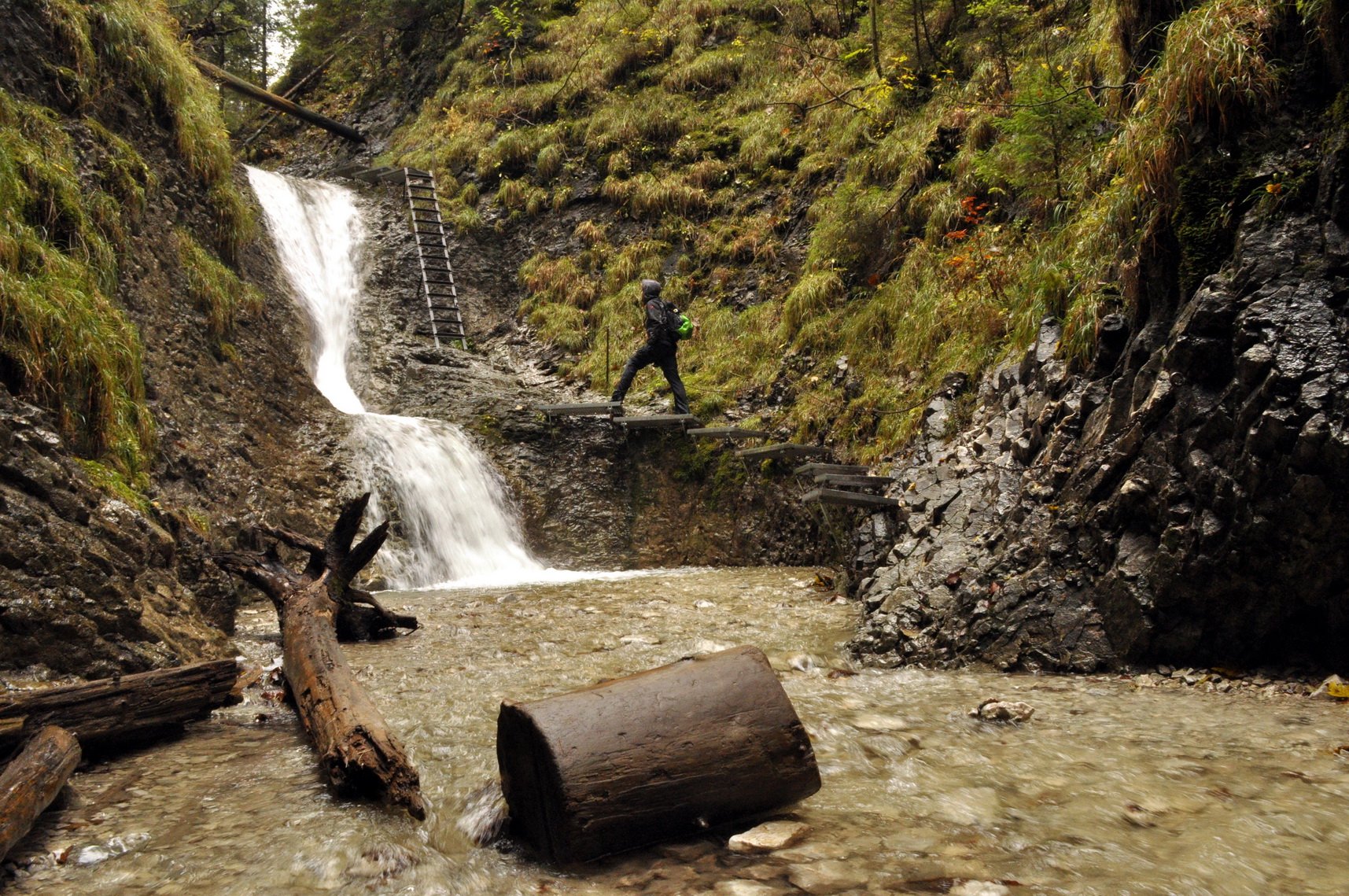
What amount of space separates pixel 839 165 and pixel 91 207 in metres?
10.4

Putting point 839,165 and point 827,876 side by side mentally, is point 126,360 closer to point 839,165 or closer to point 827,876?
point 827,876

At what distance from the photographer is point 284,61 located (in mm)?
28375

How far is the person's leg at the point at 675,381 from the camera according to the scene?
A: 37.2 ft

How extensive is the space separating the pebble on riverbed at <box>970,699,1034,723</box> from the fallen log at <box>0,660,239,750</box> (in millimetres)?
3794

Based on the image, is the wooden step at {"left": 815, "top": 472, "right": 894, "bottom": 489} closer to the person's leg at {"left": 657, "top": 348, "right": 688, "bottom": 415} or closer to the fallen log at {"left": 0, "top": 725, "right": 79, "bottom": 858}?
the person's leg at {"left": 657, "top": 348, "right": 688, "bottom": 415}

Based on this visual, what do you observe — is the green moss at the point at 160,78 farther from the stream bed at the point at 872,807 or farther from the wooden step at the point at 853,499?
the wooden step at the point at 853,499

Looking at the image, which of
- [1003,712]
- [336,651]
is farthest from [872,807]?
[336,651]

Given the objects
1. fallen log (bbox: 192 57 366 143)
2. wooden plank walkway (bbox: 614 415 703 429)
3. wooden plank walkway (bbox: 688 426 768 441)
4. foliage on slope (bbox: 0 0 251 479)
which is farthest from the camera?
fallen log (bbox: 192 57 366 143)

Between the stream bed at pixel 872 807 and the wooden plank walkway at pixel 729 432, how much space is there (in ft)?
18.6

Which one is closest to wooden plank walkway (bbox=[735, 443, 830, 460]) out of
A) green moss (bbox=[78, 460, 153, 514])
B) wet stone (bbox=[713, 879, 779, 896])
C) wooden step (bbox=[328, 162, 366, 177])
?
green moss (bbox=[78, 460, 153, 514])

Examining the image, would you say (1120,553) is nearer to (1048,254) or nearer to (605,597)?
(1048,254)

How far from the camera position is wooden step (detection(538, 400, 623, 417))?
38.1ft

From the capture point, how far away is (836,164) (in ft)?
44.4

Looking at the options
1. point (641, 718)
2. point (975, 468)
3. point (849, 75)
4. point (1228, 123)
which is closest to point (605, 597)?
point (975, 468)
